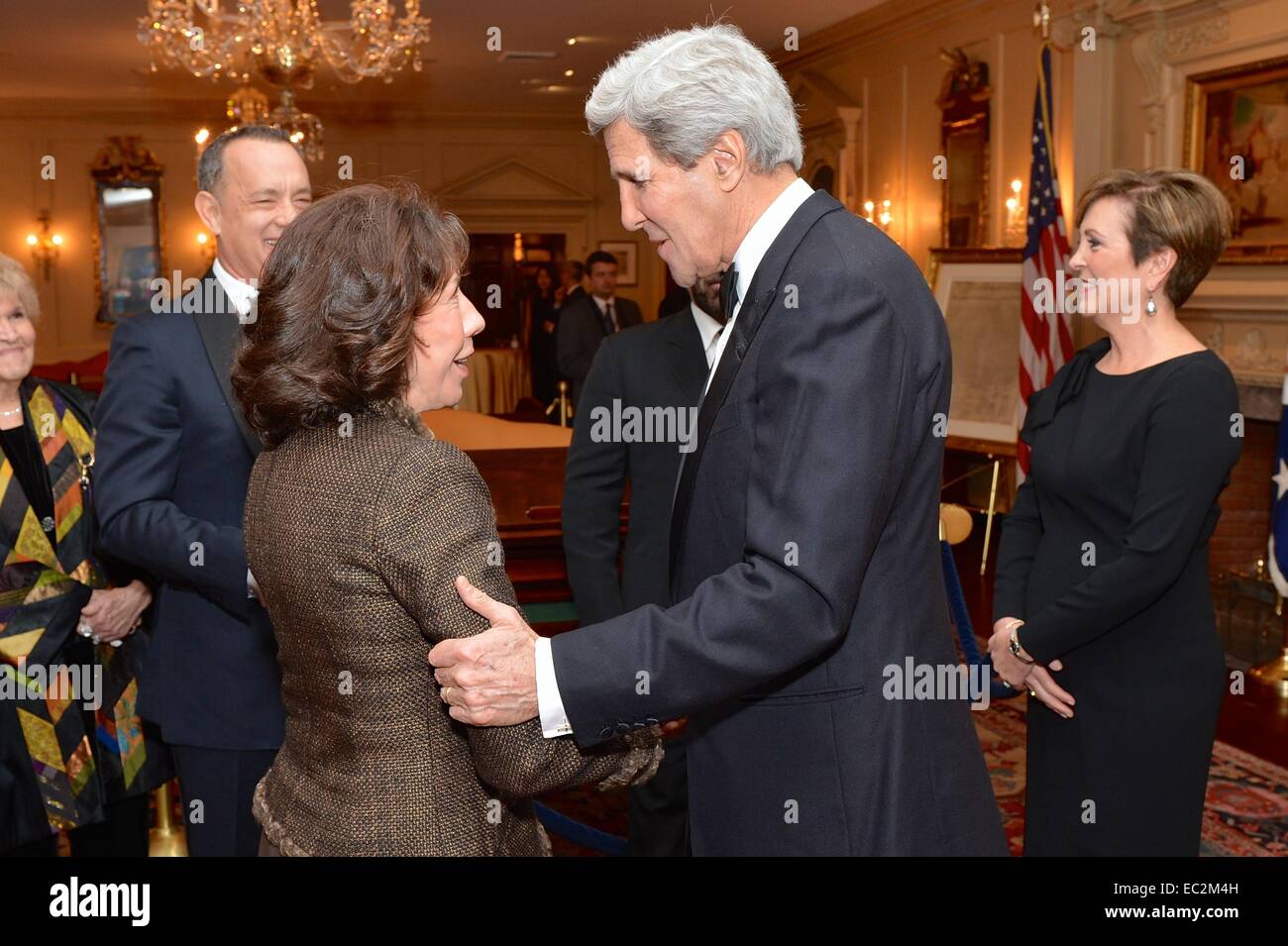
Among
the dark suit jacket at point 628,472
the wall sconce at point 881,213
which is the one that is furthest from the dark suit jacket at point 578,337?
the dark suit jacket at point 628,472

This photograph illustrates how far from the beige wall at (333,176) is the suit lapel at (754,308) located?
1462 centimetres

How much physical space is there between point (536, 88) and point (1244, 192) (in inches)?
412

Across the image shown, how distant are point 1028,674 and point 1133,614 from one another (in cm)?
26

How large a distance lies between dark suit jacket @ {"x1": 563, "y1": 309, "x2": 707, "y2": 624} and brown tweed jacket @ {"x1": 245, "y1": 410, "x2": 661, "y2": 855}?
1.21 meters

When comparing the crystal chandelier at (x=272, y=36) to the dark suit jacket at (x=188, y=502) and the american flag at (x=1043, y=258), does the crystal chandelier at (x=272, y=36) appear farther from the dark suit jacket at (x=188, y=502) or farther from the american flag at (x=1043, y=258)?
the dark suit jacket at (x=188, y=502)

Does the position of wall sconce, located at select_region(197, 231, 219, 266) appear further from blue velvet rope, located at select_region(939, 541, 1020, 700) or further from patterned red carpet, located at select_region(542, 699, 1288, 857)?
blue velvet rope, located at select_region(939, 541, 1020, 700)

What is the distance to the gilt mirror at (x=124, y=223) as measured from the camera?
16797mm

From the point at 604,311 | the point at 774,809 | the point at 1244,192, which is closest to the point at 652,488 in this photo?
the point at 774,809

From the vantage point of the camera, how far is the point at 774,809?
177cm

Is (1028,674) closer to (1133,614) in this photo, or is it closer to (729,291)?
(1133,614)

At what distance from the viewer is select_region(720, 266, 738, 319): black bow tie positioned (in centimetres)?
184

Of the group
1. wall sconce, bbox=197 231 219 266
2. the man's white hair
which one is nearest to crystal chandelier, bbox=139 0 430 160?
the man's white hair

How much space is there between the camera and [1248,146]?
23.8 feet
